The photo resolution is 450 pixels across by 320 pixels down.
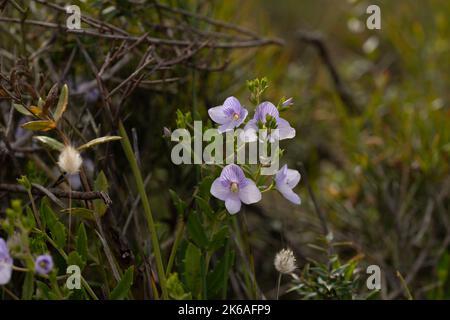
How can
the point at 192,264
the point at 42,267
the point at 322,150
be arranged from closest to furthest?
the point at 42,267 < the point at 192,264 < the point at 322,150

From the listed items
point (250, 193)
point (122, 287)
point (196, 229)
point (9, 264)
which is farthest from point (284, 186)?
point (9, 264)

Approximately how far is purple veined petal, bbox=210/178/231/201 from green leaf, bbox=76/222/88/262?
0.64ft

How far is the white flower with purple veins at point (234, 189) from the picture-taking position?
85cm

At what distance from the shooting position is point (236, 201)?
86 centimetres

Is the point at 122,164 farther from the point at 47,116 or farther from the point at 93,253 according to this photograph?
the point at 47,116

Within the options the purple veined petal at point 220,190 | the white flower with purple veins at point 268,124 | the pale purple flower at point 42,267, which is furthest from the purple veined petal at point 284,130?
the pale purple flower at point 42,267

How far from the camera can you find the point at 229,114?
898mm

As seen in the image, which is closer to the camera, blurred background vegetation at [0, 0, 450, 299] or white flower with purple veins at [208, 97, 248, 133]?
white flower with purple veins at [208, 97, 248, 133]

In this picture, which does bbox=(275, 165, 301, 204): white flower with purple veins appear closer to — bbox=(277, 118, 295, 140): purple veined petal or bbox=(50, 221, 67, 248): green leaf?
bbox=(277, 118, 295, 140): purple veined petal

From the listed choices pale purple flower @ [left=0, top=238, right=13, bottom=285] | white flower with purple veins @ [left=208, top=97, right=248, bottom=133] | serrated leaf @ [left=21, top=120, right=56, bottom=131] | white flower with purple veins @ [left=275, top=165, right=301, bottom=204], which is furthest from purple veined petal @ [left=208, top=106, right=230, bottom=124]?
pale purple flower @ [left=0, top=238, right=13, bottom=285]

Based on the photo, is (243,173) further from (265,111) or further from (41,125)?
(41,125)

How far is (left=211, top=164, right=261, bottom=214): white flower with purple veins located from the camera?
854 millimetres

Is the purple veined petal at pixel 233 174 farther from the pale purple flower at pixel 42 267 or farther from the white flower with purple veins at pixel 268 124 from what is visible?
the pale purple flower at pixel 42 267

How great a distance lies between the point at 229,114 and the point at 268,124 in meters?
0.07
